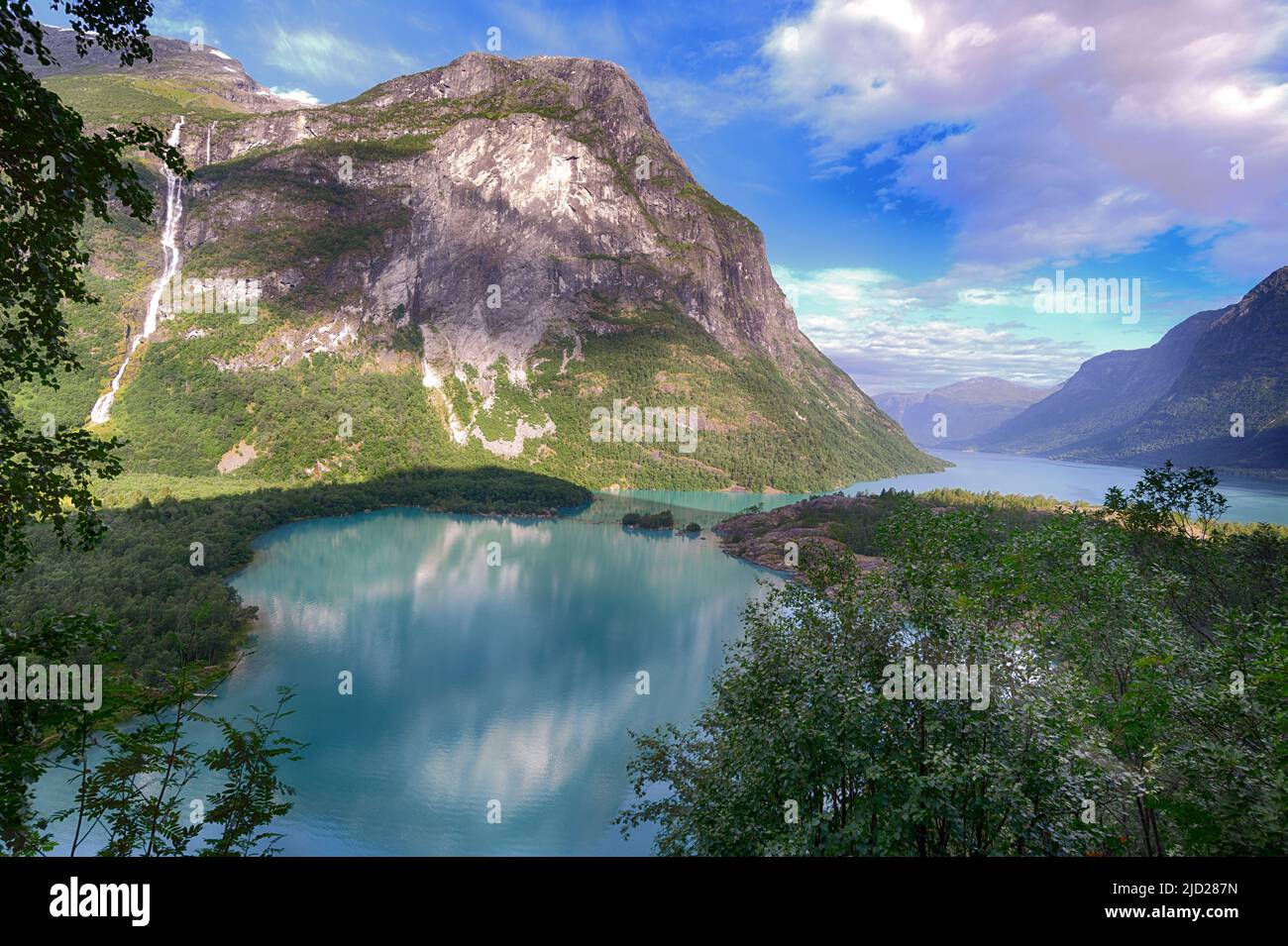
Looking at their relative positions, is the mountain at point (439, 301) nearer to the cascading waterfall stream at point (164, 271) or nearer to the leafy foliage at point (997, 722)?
the cascading waterfall stream at point (164, 271)

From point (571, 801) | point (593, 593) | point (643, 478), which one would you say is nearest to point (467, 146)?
point (643, 478)

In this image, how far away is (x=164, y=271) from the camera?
365 ft

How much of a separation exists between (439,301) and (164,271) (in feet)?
168

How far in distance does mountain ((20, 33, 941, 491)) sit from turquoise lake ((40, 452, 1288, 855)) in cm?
4935

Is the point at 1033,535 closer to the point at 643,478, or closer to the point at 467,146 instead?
the point at 643,478

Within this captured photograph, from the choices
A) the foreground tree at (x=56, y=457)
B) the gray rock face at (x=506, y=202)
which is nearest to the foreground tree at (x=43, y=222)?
the foreground tree at (x=56, y=457)

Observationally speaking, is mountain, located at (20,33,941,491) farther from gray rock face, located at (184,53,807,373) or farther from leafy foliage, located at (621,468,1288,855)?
leafy foliage, located at (621,468,1288,855)

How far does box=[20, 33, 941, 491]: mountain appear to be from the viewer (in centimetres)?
9731

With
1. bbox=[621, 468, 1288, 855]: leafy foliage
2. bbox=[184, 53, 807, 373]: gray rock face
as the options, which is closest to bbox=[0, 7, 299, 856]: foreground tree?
bbox=[621, 468, 1288, 855]: leafy foliage

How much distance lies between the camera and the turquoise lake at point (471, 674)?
18.4 metres

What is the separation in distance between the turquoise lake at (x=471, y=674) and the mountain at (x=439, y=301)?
49.3 m

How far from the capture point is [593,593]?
156ft

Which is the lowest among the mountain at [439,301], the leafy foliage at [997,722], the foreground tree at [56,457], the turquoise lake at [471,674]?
the turquoise lake at [471,674]
